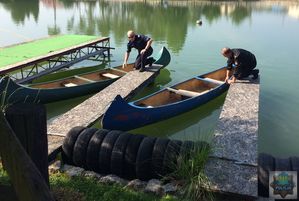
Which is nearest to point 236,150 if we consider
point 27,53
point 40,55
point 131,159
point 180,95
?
point 131,159

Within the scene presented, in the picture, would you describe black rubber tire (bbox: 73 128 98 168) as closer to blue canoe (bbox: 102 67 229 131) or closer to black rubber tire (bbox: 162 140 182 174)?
blue canoe (bbox: 102 67 229 131)

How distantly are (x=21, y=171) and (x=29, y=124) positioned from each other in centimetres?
77

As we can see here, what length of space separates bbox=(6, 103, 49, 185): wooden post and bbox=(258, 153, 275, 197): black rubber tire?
4784 millimetres

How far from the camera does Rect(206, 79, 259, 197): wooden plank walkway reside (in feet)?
22.1

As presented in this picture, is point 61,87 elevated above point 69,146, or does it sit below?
above

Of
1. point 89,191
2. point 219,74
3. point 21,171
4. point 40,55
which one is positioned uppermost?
point 21,171

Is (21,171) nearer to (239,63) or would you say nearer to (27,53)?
(239,63)

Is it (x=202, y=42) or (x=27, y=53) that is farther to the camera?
(x=202, y=42)

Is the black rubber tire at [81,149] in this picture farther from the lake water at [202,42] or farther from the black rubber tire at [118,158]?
the lake water at [202,42]

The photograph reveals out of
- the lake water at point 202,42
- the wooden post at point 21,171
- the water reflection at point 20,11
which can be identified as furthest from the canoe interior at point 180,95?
the water reflection at point 20,11

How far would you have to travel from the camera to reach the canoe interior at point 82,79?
1385cm

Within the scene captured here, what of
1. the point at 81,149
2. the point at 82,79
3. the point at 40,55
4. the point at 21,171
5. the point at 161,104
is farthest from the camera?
the point at 40,55

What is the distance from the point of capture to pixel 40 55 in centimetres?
1627

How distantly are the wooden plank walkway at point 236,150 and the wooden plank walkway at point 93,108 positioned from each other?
3.55 metres
